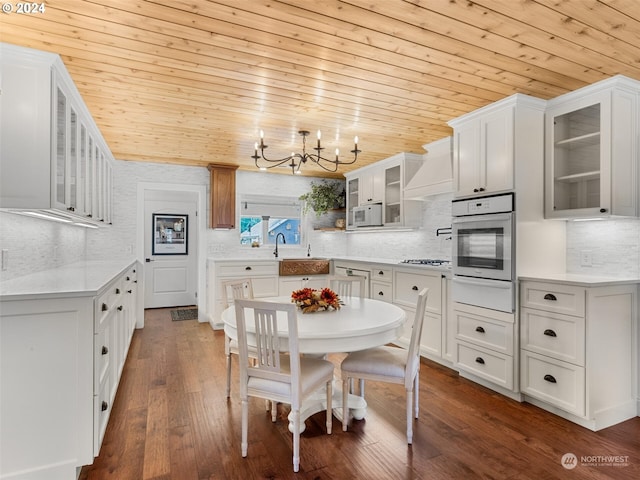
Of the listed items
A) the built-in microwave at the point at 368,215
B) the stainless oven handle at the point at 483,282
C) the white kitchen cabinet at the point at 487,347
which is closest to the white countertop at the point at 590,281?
the stainless oven handle at the point at 483,282

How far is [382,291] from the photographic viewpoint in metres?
4.41

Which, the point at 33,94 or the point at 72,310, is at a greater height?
the point at 33,94

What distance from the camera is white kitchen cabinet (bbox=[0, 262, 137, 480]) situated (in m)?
1.75

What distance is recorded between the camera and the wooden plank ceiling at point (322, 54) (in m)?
1.86

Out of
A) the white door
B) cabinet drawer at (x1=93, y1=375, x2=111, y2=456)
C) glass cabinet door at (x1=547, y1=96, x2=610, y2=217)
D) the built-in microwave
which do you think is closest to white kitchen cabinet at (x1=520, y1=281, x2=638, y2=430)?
glass cabinet door at (x1=547, y1=96, x2=610, y2=217)

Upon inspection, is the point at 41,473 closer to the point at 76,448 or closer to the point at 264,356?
the point at 76,448

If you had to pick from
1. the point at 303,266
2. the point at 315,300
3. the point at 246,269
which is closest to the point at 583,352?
the point at 315,300

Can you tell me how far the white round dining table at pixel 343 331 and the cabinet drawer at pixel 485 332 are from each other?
3.03ft

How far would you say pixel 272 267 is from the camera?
17.2 feet

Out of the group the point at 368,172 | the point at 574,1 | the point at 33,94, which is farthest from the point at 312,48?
the point at 368,172

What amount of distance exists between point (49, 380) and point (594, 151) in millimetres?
3707

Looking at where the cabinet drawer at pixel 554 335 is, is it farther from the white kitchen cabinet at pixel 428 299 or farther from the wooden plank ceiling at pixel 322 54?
the wooden plank ceiling at pixel 322 54

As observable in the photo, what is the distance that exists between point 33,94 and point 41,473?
200 centimetres

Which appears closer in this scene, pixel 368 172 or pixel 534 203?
pixel 534 203
